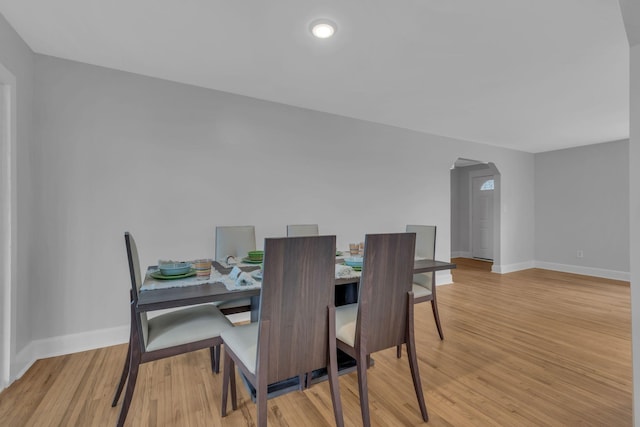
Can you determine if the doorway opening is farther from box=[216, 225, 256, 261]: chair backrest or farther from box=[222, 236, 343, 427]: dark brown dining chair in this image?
box=[222, 236, 343, 427]: dark brown dining chair

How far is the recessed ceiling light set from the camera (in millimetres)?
1951

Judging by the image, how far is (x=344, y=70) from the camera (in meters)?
2.62

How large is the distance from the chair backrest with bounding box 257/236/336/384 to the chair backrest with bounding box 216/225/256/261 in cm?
139

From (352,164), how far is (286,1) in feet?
7.73

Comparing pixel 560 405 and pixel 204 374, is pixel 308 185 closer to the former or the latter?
pixel 204 374

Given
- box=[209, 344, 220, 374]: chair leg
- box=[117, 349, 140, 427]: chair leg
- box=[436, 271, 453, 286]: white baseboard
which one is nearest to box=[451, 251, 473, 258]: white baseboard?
box=[436, 271, 453, 286]: white baseboard

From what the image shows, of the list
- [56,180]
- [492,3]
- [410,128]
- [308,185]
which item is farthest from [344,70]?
[56,180]

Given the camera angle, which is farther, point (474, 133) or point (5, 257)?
→ point (474, 133)

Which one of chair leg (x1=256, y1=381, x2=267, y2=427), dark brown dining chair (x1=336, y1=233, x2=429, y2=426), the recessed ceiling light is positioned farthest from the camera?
the recessed ceiling light

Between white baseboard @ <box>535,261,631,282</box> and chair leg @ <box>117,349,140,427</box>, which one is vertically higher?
chair leg @ <box>117,349,140,427</box>

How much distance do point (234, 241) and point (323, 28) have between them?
1.83 m

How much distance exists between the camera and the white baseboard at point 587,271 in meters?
5.10

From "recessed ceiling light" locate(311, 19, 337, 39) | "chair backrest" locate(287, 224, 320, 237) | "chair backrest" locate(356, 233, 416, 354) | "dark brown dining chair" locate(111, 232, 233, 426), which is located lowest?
"dark brown dining chair" locate(111, 232, 233, 426)

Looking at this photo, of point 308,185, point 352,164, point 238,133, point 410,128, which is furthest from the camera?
point 410,128
